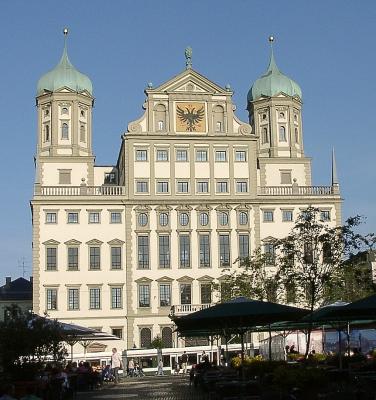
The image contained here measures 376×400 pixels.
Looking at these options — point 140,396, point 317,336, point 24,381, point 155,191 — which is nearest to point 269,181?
point 155,191

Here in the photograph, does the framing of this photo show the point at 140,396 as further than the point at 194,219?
No

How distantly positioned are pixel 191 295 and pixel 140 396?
108 ft

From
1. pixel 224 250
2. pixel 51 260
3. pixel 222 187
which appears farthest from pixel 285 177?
pixel 51 260

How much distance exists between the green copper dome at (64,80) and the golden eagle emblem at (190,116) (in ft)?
27.3

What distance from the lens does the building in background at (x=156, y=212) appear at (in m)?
59.8

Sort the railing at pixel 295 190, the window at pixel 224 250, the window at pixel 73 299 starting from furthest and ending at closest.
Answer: the railing at pixel 295 190 < the window at pixel 224 250 < the window at pixel 73 299

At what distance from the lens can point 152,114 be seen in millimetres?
61688

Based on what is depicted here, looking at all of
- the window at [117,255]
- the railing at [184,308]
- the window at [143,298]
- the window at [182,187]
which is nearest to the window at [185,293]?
the railing at [184,308]

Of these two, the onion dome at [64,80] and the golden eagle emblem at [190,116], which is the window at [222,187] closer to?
the golden eagle emblem at [190,116]

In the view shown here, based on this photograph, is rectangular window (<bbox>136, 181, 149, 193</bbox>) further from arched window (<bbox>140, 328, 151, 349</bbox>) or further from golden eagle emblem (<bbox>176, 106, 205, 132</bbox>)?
arched window (<bbox>140, 328, 151, 349</bbox>)

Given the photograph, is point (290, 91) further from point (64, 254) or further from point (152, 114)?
point (64, 254)

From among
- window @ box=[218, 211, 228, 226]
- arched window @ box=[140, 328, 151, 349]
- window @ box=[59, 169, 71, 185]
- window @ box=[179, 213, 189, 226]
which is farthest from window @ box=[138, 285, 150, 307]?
window @ box=[59, 169, 71, 185]

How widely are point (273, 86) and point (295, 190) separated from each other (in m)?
9.69

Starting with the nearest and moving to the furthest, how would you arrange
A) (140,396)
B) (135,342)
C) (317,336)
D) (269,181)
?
1. (140,396)
2. (317,336)
3. (135,342)
4. (269,181)
